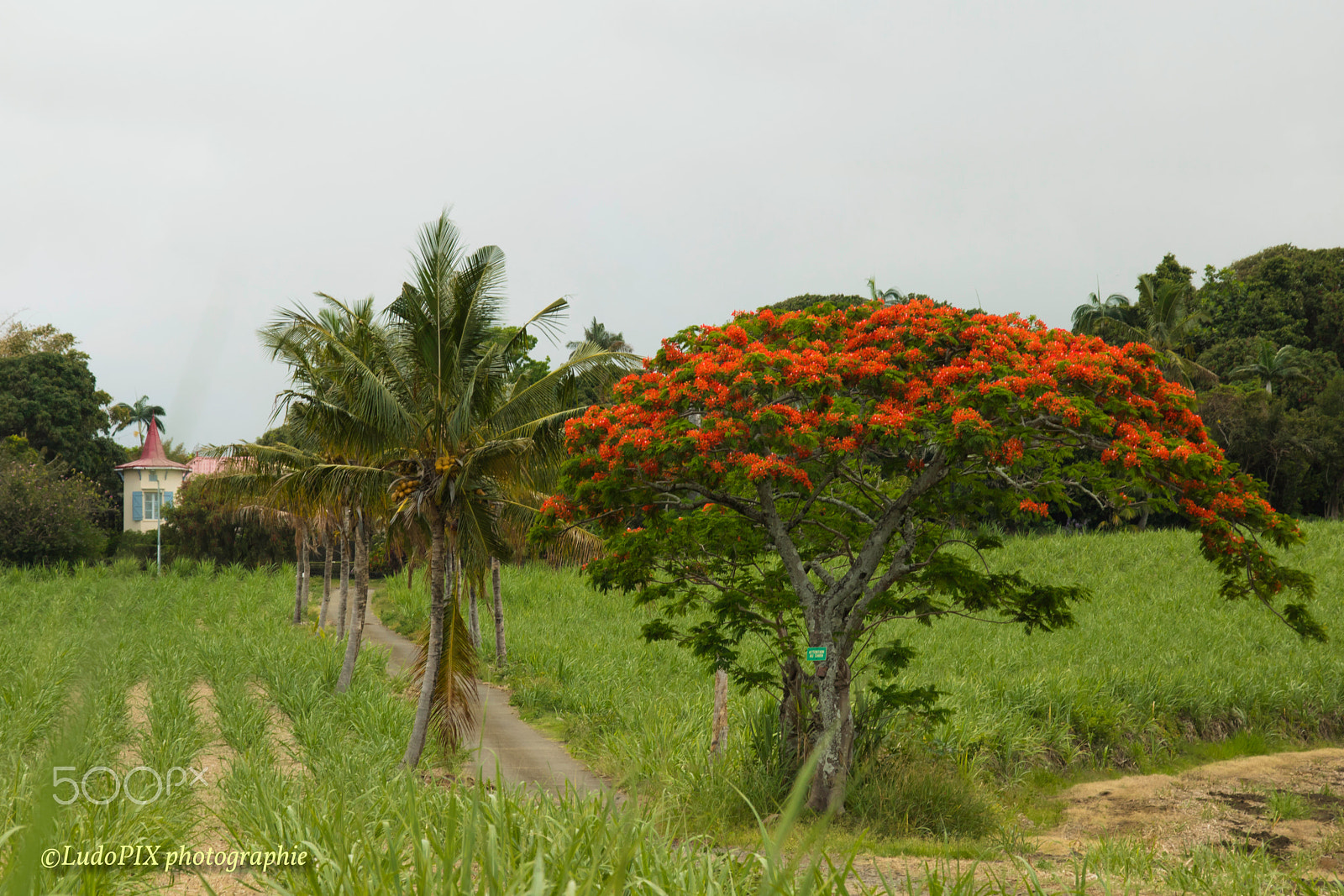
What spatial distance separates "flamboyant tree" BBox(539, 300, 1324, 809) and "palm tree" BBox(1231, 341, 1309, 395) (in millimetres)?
30845

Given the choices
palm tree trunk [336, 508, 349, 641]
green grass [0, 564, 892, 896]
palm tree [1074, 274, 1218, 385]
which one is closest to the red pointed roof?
green grass [0, 564, 892, 896]

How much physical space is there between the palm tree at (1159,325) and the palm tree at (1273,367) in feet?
4.56

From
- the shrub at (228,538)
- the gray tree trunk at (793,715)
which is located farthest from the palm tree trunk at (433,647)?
the shrub at (228,538)

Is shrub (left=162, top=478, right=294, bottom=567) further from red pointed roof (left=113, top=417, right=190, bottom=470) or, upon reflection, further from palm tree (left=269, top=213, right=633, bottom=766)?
red pointed roof (left=113, top=417, right=190, bottom=470)

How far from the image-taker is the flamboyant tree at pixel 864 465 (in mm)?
7914

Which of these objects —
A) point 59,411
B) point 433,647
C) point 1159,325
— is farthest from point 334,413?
point 59,411

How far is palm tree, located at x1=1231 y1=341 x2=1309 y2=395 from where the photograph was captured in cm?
3409

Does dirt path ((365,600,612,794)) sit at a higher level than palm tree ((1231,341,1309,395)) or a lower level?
lower

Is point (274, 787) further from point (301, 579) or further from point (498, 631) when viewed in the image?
point (301, 579)

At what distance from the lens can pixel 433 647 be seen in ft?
35.4

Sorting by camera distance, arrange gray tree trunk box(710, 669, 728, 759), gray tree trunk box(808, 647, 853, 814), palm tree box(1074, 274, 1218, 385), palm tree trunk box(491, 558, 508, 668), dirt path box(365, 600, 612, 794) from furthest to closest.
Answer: palm tree box(1074, 274, 1218, 385) → palm tree trunk box(491, 558, 508, 668) → dirt path box(365, 600, 612, 794) → gray tree trunk box(710, 669, 728, 759) → gray tree trunk box(808, 647, 853, 814)

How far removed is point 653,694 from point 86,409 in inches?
1491

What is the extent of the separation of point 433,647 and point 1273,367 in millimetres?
36393

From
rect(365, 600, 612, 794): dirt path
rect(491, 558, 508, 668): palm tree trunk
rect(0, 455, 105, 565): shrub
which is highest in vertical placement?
rect(0, 455, 105, 565): shrub
